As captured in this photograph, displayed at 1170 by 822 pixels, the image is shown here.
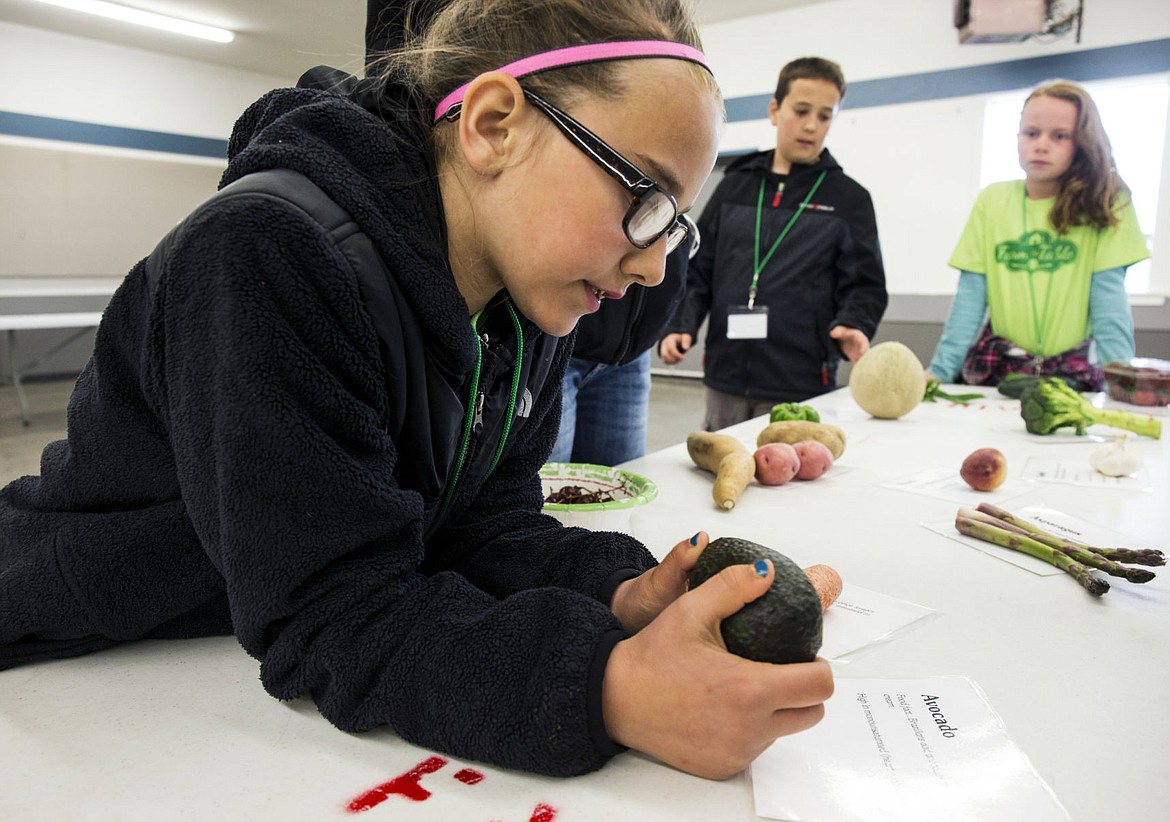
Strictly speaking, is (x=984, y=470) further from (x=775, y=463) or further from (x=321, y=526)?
(x=321, y=526)

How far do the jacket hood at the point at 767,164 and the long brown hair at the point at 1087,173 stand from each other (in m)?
0.70

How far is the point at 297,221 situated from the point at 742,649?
0.53 metres

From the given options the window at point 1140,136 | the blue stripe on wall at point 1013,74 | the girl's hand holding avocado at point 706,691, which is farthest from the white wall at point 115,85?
the girl's hand holding avocado at point 706,691

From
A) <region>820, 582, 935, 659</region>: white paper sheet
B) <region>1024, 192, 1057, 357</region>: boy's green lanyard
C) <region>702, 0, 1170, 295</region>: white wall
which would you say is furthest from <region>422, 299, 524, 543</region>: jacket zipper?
<region>702, 0, 1170, 295</region>: white wall

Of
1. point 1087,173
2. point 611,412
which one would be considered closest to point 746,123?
point 1087,173

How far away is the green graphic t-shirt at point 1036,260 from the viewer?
115 inches

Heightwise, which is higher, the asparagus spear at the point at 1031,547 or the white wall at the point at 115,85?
the white wall at the point at 115,85

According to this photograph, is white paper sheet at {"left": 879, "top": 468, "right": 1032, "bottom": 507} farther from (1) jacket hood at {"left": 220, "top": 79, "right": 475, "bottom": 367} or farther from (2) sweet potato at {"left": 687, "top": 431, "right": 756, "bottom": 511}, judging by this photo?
(1) jacket hood at {"left": 220, "top": 79, "right": 475, "bottom": 367}

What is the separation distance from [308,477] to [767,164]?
2976 millimetres

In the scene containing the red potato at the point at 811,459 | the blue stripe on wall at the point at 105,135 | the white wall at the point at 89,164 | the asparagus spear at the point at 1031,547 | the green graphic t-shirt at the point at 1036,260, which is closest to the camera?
the asparagus spear at the point at 1031,547

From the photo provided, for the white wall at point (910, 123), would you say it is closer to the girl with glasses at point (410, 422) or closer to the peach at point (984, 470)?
the peach at point (984, 470)

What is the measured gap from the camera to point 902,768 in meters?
0.68

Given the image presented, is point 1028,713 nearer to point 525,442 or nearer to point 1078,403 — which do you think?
point 525,442

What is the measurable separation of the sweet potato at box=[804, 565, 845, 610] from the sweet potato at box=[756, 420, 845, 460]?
784mm
